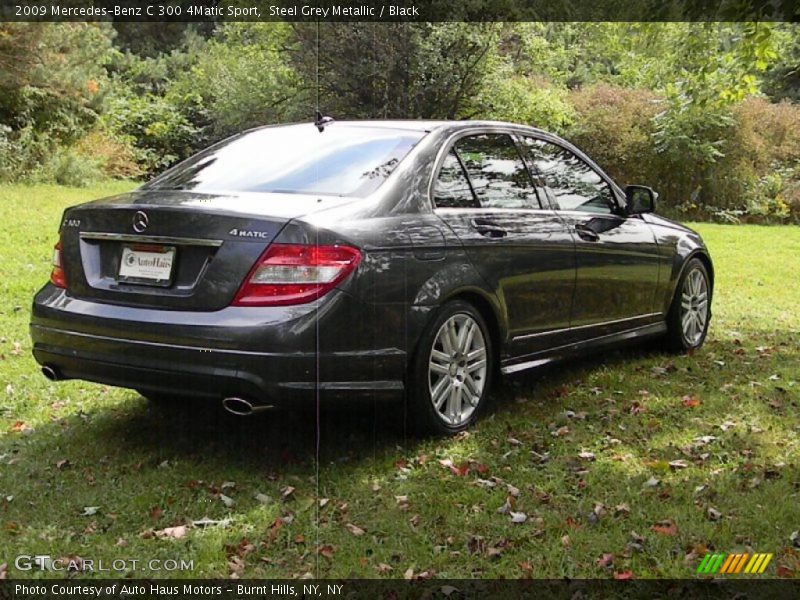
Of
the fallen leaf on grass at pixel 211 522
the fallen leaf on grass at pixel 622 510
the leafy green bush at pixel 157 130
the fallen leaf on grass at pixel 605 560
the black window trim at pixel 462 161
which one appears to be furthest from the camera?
the leafy green bush at pixel 157 130

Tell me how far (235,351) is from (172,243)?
0.56 m

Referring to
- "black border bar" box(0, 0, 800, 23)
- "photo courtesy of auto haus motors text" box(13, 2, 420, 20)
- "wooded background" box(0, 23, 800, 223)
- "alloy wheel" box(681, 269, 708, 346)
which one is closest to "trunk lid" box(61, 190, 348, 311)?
"alloy wheel" box(681, 269, 708, 346)

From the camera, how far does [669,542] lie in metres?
3.45

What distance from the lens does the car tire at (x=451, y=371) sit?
171 inches

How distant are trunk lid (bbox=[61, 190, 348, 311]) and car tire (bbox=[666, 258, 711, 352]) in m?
3.37

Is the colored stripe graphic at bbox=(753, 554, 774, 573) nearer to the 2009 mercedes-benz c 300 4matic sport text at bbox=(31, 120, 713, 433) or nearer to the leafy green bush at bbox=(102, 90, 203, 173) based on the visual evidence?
the 2009 mercedes-benz c 300 4matic sport text at bbox=(31, 120, 713, 433)

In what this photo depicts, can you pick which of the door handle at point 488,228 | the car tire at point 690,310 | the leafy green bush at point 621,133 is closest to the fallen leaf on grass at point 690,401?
the car tire at point 690,310

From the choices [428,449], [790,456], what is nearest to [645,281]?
[790,456]

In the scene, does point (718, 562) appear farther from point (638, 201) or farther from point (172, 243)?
point (638, 201)

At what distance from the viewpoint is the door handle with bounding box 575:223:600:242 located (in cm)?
554

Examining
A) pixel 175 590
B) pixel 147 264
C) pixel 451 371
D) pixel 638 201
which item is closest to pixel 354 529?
pixel 175 590

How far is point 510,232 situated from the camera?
493 centimetres

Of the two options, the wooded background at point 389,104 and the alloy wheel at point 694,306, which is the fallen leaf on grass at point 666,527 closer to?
the alloy wheel at point 694,306

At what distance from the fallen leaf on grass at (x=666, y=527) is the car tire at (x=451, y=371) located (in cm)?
123
